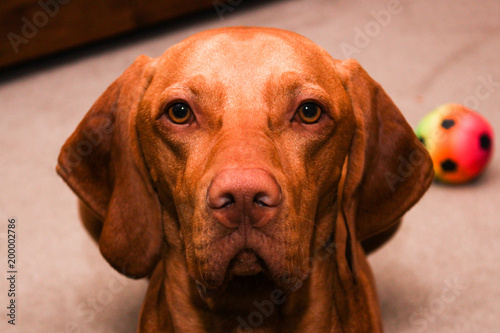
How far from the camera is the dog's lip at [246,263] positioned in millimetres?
1910

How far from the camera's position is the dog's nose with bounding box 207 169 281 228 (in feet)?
5.92

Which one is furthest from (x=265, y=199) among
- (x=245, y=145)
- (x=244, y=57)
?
(x=244, y=57)

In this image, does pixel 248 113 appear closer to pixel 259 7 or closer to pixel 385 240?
pixel 385 240

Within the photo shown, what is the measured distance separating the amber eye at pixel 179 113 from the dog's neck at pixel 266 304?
0.53 metres

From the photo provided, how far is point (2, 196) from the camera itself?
4348 mm

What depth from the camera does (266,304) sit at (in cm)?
232

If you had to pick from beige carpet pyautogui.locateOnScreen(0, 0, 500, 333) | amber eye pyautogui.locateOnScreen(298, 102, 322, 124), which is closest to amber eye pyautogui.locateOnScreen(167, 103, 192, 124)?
amber eye pyautogui.locateOnScreen(298, 102, 322, 124)

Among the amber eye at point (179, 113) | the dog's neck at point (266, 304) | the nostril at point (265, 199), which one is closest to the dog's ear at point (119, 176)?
the dog's neck at point (266, 304)

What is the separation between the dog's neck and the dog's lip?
0.20 m

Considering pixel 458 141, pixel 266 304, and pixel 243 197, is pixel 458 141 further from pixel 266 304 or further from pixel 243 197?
pixel 243 197

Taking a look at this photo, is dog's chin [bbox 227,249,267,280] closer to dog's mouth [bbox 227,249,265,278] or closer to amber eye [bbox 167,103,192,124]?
dog's mouth [bbox 227,249,265,278]

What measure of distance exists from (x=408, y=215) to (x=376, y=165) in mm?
1597

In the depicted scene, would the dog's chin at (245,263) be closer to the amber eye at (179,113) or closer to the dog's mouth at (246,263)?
the dog's mouth at (246,263)

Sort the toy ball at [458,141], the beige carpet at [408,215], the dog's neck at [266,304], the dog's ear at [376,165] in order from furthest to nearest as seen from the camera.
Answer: the toy ball at [458,141], the beige carpet at [408,215], the dog's ear at [376,165], the dog's neck at [266,304]
